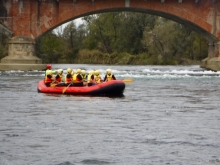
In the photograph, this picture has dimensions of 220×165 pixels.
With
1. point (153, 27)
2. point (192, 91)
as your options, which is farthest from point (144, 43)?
point (192, 91)

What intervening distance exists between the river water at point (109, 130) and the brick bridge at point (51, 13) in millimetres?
23185

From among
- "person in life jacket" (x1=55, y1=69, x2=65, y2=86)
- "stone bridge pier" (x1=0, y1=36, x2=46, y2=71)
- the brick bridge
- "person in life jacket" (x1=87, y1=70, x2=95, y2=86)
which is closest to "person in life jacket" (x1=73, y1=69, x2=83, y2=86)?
"person in life jacket" (x1=87, y1=70, x2=95, y2=86)

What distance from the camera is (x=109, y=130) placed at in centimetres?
1742

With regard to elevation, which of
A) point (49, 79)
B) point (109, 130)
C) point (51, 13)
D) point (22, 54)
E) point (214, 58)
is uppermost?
point (51, 13)

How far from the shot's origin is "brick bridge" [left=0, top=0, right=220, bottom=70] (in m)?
50.4

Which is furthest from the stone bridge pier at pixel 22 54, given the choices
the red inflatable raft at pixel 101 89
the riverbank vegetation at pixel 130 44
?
the riverbank vegetation at pixel 130 44

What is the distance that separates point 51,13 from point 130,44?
34.9 meters

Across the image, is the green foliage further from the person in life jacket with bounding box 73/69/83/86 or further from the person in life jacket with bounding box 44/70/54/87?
the person in life jacket with bounding box 73/69/83/86

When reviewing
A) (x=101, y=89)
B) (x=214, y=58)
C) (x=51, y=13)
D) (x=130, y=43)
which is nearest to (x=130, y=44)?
(x=130, y=43)

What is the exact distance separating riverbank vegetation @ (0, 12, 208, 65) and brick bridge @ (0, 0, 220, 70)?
25.1m

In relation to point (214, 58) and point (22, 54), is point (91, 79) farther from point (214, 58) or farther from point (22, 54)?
point (214, 58)

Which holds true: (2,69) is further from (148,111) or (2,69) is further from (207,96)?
(148,111)

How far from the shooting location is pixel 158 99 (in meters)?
26.4

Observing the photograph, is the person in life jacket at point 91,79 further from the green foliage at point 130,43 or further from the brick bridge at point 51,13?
the green foliage at point 130,43
